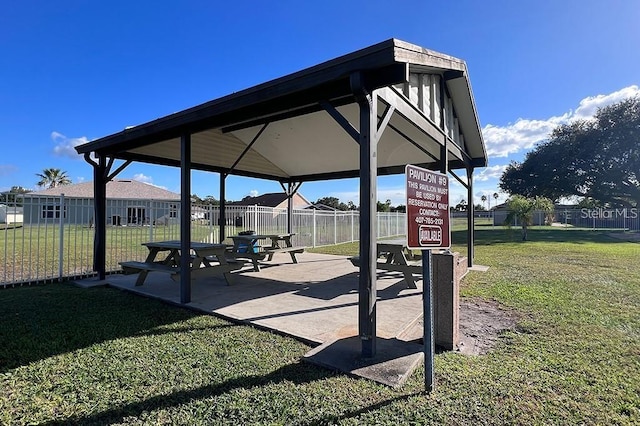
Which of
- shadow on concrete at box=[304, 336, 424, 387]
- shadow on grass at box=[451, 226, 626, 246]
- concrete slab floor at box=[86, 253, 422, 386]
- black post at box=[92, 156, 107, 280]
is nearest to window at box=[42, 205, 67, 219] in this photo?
black post at box=[92, 156, 107, 280]

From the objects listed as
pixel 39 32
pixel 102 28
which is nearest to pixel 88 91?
pixel 39 32

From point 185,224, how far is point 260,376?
304cm

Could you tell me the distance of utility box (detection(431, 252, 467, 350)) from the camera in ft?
11.3

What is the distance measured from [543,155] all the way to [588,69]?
76.7 feet

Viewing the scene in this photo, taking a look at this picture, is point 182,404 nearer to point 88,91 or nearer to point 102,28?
point 102,28

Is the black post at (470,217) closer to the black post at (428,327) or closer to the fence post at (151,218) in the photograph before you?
the black post at (428,327)

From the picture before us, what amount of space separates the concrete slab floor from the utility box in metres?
0.37

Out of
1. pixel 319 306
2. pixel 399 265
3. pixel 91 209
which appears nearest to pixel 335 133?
pixel 399 265

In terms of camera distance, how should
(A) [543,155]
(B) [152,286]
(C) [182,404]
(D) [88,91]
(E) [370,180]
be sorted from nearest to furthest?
(C) [182,404] → (E) [370,180] → (B) [152,286] → (D) [88,91] → (A) [543,155]

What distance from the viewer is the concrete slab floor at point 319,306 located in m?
3.08

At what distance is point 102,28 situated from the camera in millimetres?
8609

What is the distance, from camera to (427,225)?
255 cm

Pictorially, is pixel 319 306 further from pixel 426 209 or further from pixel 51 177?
pixel 51 177

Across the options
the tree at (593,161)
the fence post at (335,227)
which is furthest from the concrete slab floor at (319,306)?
the tree at (593,161)
